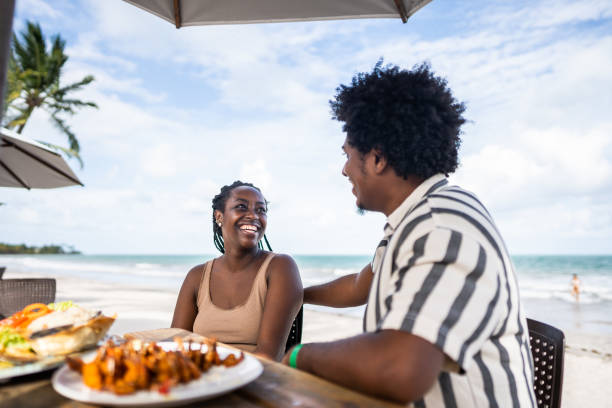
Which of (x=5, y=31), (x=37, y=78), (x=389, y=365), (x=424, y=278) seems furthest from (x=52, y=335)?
(x=37, y=78)

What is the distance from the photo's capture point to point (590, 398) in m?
4.44

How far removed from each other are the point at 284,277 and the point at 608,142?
146 feet

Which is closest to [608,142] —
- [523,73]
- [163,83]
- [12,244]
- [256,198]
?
[523,73]

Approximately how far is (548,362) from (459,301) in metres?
1.05

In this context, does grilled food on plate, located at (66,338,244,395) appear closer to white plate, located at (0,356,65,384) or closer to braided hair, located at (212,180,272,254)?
white plate, located at (0,356,65,384)

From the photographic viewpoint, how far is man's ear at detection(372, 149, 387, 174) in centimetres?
147

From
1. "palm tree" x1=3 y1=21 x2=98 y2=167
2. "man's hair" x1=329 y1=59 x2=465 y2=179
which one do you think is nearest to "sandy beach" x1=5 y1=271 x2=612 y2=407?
"man's hair" x1=329 y1=59 x2=465 y2=179

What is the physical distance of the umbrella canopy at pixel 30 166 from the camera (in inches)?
184

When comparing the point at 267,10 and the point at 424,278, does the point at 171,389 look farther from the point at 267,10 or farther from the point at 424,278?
the point at 267,10

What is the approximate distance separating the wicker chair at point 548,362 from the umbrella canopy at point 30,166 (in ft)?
17.0

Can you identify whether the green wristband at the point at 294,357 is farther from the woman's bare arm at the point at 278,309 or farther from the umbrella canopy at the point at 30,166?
the umbrella canopy at the point at 30,166

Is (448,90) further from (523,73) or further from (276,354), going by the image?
(523,73)

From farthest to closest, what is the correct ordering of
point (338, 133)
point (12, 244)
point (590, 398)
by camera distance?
point (12, 244)
point (590, 398)
point (338, 133)

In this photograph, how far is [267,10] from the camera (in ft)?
7.50
